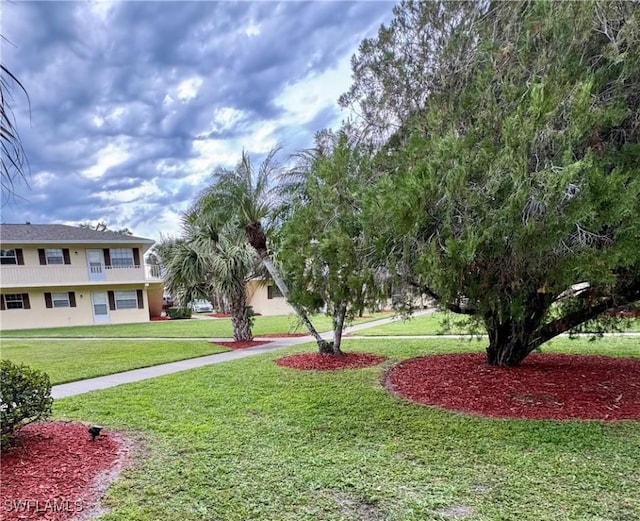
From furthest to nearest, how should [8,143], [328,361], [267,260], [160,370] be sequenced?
[267,260] < [328,361] < [160,370] < [8,143]

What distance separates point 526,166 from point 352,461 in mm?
3259

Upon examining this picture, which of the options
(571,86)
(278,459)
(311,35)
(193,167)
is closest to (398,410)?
(278,459)

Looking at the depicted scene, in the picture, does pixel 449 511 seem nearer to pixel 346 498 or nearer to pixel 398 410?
pixel 346 498

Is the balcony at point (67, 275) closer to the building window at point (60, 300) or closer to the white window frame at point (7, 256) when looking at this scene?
the white window frame at point (7, 256)

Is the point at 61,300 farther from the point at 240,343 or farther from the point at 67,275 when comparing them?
the point at 240,343

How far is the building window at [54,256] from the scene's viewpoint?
75.6 feet

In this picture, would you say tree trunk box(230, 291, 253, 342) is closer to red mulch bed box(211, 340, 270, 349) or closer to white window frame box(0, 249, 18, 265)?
red mulch bed box(211, 340, 270, 349)

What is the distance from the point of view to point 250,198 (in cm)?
951

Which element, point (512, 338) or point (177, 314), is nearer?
point (512, 338)

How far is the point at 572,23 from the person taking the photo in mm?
4070

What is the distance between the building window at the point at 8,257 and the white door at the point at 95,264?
3577 mm

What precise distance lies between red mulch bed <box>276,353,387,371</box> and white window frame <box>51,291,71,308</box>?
1949 cm

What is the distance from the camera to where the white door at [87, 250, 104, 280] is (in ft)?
78.1

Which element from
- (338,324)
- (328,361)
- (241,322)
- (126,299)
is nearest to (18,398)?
(328,361)
